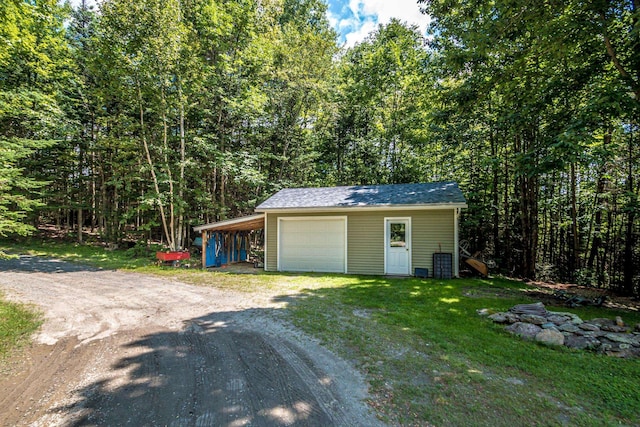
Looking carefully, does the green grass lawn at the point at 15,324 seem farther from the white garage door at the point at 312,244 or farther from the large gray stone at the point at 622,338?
the large gray stone at the point at 622,338

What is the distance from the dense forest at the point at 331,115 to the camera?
623 centimetres

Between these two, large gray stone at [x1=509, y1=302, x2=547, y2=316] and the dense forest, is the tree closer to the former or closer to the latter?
the dense forest

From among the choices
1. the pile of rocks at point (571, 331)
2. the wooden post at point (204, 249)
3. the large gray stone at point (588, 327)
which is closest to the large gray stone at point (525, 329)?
the pile of rocks at point (571, 331)

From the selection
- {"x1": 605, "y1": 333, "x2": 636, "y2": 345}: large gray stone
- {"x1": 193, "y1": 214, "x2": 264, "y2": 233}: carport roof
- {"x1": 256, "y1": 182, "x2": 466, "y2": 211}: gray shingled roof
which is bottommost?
{"x1": 605, "y1": 333, "x2": 636, "y2": 345}: large gray stone

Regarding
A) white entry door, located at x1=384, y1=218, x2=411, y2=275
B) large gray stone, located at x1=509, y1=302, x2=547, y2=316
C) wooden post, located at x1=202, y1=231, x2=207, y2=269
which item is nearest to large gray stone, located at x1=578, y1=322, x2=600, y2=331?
large gray stone, located at x1=509, y1=302, x2=547, y2=316

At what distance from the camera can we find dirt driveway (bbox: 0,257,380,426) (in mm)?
2244

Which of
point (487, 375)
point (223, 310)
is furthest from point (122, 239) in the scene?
point (487, 375)

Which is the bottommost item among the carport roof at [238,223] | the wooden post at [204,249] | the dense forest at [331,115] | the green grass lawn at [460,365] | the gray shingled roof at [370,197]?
the green grass lawn at [460,365]

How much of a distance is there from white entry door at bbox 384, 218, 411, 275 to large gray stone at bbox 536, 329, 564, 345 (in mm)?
4957

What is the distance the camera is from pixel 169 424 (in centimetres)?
211

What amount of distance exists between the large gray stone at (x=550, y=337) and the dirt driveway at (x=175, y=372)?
2.73m

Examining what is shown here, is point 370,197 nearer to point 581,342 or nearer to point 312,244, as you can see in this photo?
point 312,244

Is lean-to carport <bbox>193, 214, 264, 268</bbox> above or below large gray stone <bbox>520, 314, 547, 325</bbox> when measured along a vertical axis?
above

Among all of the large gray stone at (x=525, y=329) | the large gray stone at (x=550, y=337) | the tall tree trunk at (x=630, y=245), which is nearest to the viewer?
the large gray stone at (x=550, y=337)
